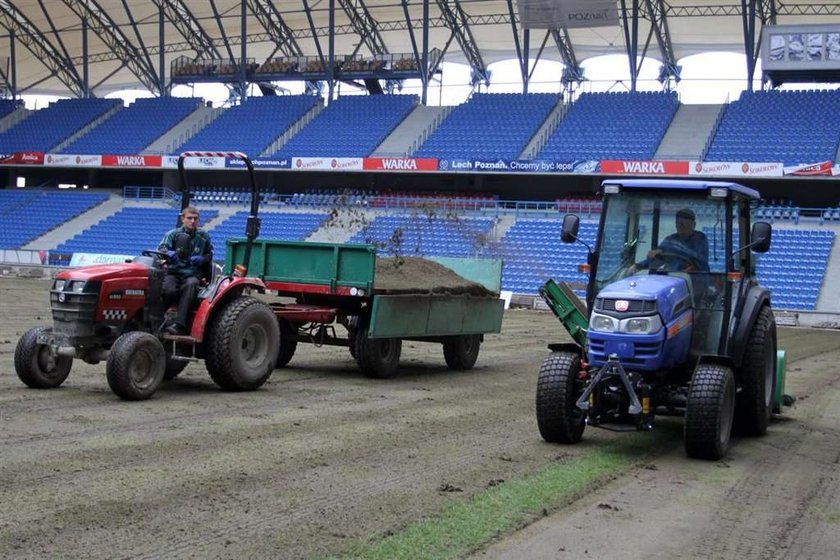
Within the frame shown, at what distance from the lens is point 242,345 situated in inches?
403

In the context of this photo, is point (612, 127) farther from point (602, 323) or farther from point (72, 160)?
point (602, 323)

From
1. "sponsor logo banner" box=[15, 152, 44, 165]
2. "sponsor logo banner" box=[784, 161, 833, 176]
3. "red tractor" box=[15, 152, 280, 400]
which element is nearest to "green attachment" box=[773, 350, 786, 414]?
"red tractor" box=[15, 152, 280, 400]

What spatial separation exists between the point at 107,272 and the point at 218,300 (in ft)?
3.64

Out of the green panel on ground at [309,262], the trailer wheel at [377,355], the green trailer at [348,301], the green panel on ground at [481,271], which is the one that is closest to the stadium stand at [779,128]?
the green panel on ground at [481,271]

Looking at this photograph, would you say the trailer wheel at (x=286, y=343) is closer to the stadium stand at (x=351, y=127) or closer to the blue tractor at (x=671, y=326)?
the blue tractor at (x=671, y=326)

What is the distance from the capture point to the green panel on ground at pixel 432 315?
1194cm

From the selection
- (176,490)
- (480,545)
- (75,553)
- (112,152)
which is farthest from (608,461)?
(112,152)

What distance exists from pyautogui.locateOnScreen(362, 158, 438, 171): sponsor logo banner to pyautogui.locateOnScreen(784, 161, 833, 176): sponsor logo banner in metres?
11.9

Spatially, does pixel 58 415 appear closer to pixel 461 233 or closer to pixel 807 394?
pixel 807 394

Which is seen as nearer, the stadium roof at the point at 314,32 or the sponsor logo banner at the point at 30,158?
the stadium roof at the point at 314,32

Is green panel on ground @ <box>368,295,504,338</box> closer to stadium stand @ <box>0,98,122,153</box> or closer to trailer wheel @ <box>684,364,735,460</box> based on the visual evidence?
trailer wheel @ <box>684,364,735,460</box>

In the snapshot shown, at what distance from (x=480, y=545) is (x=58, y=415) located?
4.51 m

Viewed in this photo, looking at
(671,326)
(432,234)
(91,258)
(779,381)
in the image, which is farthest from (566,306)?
(91,258)

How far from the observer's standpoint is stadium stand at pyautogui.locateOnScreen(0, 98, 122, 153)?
45219 mm
